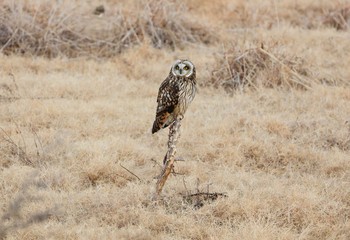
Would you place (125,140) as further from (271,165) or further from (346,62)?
(346,62)

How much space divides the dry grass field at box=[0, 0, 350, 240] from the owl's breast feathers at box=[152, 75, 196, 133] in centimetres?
68

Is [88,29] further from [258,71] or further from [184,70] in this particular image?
[184,70]

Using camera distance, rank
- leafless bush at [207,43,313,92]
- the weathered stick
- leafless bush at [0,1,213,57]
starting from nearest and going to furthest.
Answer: the weathered stick
leafless bush at [207,43,313,92]
leafless bush at [0,1,213,57]

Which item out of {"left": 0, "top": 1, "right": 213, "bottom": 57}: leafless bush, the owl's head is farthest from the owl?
{"left": 0, "top": 1, "right": 213, "bottom": 57}: leafless bush

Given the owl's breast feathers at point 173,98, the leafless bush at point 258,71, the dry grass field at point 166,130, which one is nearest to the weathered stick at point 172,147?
the owl's breast feathers at point 173,98

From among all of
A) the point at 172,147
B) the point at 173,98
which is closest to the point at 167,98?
the point at 173,98

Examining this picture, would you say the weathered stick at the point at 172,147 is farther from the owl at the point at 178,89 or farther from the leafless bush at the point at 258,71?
the leafless bush at the point at 258,71

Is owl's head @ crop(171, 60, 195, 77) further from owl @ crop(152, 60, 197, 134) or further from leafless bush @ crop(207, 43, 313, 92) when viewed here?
leafless bush @ crop(207, 43, 313, 92)

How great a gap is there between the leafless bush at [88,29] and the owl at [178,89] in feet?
15.7

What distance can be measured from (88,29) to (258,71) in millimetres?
2879

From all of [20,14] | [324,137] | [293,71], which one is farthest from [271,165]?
[20,14]

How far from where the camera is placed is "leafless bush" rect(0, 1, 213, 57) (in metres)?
8.82

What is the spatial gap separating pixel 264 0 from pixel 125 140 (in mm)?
6851

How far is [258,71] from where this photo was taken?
26.1ft
